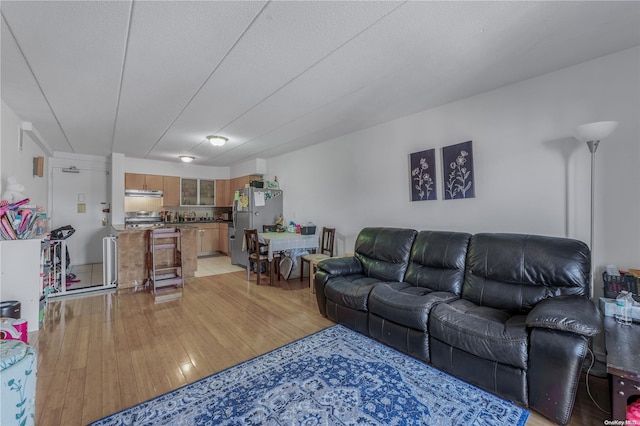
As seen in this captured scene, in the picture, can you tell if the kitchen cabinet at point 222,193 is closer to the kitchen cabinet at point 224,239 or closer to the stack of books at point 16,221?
the kitchen cabinet at point 224,239

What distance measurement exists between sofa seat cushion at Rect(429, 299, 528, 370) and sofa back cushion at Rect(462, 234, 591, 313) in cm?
18

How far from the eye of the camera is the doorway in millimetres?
5859

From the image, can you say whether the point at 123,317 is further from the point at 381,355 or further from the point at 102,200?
the point at 102,200

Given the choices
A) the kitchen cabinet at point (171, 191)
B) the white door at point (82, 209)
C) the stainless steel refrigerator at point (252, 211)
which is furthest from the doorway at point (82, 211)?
the stainless steel refrigerator at point (252, 211)

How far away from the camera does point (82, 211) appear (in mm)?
6152

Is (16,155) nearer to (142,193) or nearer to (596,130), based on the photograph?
(142,193)

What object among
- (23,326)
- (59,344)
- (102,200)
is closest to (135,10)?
(23,326)

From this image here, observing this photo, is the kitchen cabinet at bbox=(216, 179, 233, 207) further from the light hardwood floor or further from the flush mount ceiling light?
the light hardwood floor

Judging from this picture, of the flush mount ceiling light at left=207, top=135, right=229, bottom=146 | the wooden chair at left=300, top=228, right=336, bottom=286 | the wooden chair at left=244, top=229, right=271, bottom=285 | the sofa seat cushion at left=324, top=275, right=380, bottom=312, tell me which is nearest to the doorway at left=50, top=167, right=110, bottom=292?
the wooden chair at left=244, top=229, right=271, bottom=285

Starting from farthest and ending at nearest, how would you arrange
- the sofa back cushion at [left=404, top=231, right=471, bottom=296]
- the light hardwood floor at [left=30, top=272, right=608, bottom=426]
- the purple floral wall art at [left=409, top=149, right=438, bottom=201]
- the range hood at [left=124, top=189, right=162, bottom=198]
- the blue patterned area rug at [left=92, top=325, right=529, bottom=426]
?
1. the range hood at [left=124, top=189, right=162, bottom=198]
2. the purple floral wall art at [left=409, top=149, right=438, bottom=201]
3. the sofa back cushion at [left=404, top=231, right=471, bottom=296]
4. the light hardwood floor at [left=30, top=272, right=608, bottom=426]
5. the blue patterned area rug at [left=92, top=325, right=529, bottom=426]

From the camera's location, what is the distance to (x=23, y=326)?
2346 millimetres

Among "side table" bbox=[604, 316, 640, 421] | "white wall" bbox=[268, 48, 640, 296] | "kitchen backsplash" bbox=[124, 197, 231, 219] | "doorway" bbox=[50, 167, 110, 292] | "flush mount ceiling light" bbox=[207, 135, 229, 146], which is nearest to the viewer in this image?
"side table" bbox=[604, 316, 640, 421]

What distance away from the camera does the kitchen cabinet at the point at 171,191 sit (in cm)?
686

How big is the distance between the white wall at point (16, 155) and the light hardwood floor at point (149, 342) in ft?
5.66
